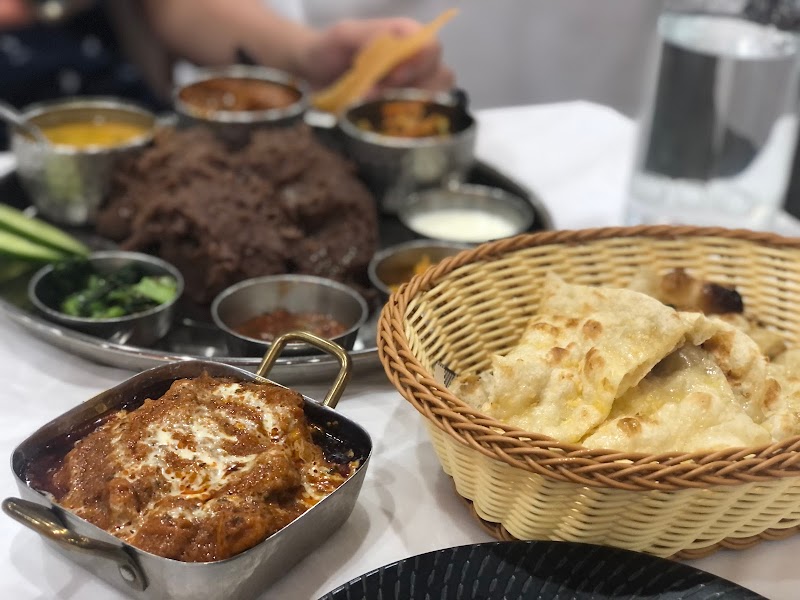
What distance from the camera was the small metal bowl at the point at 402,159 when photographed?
2783 millimetres

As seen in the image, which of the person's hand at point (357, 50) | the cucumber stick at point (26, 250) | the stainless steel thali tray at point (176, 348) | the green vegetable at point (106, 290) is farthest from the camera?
the person's hand at point (357, 50)

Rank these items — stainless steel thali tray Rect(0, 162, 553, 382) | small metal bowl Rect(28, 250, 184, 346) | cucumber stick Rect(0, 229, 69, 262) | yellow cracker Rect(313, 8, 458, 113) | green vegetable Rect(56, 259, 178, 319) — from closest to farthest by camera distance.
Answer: stainless steel thali tray Rect(0, 162, 553, 382)
small metal bowl Rect(28, 250, 184, 346)
green vegetable Rect(56, 259, 178, 319)
cucumber stick Rect(0, 229, 69, 262)
yellow cracker Rect(313, 8, 458, 113)

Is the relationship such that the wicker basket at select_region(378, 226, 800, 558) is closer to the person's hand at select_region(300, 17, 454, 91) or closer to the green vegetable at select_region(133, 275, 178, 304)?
the green vegetable at select_region(133, 275, 178, 304)

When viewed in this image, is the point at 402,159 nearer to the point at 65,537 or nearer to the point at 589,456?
the point at 589,456

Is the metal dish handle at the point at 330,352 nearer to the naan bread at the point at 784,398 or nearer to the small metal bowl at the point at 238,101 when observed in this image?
the naan bread at the point at 784,398

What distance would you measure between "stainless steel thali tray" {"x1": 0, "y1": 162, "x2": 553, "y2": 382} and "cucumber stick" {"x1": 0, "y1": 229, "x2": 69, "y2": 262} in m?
0.12

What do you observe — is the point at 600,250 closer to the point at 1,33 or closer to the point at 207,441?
the point at 207,441

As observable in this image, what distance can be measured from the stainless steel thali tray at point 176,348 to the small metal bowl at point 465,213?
159mm

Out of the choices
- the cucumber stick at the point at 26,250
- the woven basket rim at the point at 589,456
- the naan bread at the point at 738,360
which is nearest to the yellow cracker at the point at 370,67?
the cucumber stick at the point at 26,250

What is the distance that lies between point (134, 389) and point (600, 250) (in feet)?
3.53

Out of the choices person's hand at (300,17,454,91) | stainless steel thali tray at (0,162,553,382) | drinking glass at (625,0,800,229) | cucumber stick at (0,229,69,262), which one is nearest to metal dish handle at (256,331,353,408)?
stainless steel thali tray at (0,162,553,382)

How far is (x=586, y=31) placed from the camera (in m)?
5.12

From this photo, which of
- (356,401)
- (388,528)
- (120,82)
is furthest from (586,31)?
(388,528)

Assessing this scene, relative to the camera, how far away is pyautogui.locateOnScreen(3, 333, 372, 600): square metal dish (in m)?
1.26
